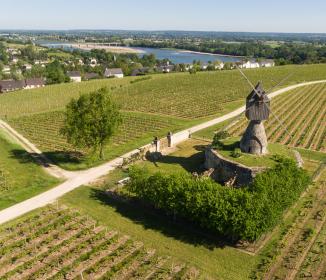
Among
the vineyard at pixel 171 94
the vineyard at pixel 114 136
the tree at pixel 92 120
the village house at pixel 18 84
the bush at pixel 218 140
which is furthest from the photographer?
the village house at pixel 18 84

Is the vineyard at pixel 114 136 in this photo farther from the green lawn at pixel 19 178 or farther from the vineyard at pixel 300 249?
the vineyard at pixel 300 249

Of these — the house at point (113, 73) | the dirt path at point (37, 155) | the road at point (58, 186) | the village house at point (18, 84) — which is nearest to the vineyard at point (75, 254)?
the road at point (58, 186)

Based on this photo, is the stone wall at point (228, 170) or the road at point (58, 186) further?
the stone wall at point (228, 170)

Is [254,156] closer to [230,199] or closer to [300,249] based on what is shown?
[230,199]

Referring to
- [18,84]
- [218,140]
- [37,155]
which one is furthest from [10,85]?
[218,140]

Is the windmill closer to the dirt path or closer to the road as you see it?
the road

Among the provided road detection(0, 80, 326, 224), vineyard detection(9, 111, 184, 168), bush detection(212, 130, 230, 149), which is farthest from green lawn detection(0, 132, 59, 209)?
bush detection(212, 130, 230, 149)

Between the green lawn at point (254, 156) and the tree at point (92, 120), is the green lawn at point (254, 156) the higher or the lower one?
the lower one
